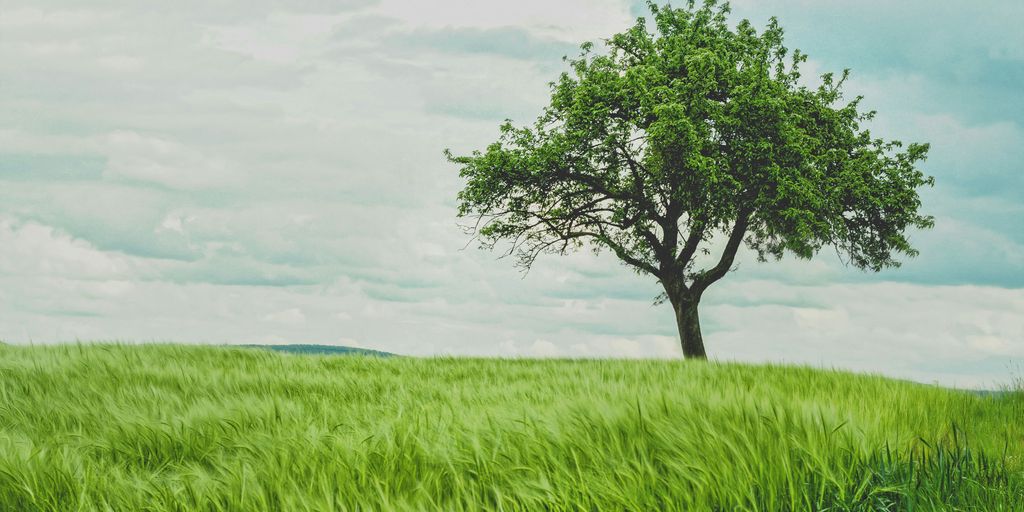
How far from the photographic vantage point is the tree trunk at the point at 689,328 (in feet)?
73.5

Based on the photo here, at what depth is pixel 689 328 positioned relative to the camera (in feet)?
73.5

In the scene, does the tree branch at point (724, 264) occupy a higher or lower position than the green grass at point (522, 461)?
higher

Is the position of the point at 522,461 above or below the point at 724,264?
below

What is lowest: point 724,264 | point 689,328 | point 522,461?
point 522,461

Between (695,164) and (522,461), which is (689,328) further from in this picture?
(522,461)

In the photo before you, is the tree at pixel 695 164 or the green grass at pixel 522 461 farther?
the tree at pixel 695 164

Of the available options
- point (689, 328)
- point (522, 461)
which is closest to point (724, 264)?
point (689, 328)

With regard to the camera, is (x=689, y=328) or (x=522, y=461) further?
(x=689, y=328)

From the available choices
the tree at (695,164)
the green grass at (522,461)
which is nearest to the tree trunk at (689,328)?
the tree at (695,164)

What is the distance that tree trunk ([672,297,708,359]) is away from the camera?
73.5 ft

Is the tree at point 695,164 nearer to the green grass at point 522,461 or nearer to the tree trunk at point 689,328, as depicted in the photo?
the tree trunk at point 689,328

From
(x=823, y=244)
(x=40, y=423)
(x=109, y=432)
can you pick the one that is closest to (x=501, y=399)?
(x=109, y=432)

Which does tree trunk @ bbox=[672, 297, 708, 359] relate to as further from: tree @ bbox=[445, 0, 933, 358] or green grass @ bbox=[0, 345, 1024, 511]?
green grass @ bbox=[0, 345, 1024, 511]

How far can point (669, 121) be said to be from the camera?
18797mm
